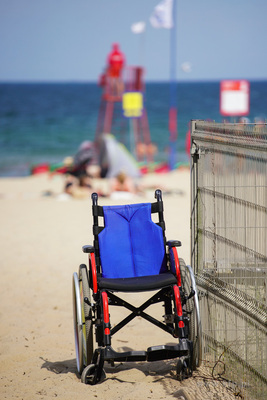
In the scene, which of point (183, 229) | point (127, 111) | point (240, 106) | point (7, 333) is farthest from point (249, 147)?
point (127, 111)

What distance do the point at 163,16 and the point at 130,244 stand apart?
13634mm

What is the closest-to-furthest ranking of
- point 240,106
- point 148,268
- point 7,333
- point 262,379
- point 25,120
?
point 262,379 < point 148,268 < point 7,333 < point 240,106 < point 25,120

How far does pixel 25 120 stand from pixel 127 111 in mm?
32338

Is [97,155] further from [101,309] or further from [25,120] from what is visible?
[25,120]

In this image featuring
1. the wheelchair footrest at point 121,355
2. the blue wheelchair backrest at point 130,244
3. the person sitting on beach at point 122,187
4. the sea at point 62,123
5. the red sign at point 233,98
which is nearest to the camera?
the wheelchair footrest at point 121,355

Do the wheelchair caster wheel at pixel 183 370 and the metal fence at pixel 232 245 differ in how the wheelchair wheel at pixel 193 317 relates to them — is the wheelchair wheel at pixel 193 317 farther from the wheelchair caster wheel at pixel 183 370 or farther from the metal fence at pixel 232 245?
the metal fence at pixel 232 245

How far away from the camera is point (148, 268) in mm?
3816

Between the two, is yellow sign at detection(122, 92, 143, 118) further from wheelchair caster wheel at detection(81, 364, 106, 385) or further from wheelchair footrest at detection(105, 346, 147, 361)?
wheelchair footrest at detection(105, 346, 147, 361)

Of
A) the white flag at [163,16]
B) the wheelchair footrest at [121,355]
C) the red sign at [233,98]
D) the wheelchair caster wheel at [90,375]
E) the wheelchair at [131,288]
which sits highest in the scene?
the white flag at [163,16]

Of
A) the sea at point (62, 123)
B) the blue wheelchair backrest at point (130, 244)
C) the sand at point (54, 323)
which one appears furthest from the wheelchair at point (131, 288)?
the sea at point (62, 123)

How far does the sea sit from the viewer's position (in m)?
25.6

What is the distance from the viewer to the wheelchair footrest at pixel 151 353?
3.34m

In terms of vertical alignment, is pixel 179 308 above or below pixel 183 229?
above

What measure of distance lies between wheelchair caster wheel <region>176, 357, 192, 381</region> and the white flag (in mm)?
13686
